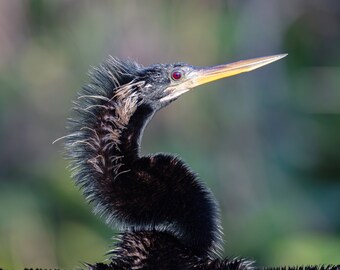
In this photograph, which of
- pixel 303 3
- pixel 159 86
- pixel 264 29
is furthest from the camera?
pixel 303 3

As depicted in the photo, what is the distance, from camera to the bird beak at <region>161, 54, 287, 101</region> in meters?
4.34

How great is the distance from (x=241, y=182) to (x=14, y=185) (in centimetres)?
298

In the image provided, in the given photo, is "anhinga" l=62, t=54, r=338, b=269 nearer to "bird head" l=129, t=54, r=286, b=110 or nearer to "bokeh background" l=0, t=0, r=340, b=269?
"bird head" l=129, t=54, r=286, b=110

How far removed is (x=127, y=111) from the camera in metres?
3.96

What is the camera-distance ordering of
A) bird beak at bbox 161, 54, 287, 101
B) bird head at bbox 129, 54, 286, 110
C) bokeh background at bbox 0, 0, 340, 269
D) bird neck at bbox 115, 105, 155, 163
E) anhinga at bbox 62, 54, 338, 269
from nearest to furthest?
anhinga at bbox 62, 54, 338, 269, bird neck at bbox 115, 105, 155, 163, bird head at bbox 129, 54, 286, 110, bird beak at bbox 161, 54, 287, 101, bokeh background at bbox 0, 0, 340, 269

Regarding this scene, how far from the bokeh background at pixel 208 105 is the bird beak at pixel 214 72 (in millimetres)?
7128

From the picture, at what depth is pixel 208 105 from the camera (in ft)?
46.7

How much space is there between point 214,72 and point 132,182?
0.79 metres

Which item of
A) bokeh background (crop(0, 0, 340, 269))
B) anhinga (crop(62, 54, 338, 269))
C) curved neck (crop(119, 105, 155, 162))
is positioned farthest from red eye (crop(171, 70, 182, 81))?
bokeh background (crop(0, 0, 340, 269))

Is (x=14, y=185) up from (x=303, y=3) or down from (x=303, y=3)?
down

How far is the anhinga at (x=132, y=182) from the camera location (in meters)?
3.80

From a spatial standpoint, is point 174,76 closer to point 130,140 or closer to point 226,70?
point 226,70

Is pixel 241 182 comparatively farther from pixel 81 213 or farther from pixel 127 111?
pixel 127 111

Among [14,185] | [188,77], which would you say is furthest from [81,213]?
[188,77]
